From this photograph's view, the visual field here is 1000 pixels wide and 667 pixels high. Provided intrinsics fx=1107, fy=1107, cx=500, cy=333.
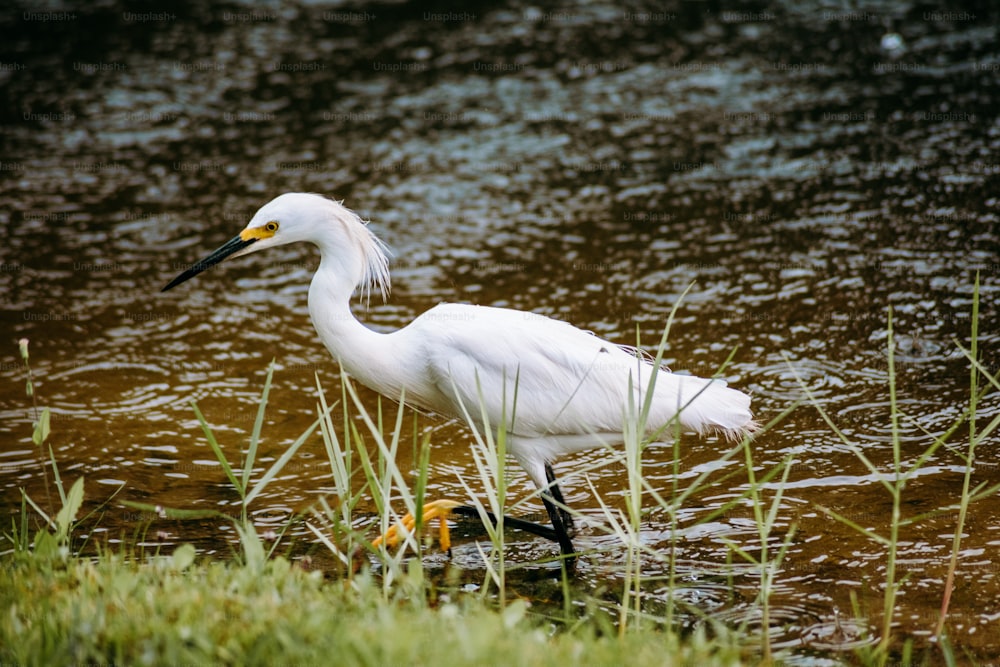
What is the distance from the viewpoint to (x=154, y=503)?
525cm

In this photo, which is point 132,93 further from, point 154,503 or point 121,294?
point 154,503

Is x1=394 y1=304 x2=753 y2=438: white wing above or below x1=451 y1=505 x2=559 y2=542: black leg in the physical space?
above

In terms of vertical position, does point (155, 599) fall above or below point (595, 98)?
below

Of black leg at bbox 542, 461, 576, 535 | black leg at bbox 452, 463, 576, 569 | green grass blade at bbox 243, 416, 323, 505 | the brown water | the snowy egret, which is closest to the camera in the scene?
green grass blade at bbox 243, 416, 323, 505

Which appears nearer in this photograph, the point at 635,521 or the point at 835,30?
the point at 635,521

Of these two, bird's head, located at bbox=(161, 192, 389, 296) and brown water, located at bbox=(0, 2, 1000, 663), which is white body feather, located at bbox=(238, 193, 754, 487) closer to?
bird's head, located at bbox=(161, 192, 389, 296)

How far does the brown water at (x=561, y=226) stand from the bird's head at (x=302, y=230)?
89 centimetres

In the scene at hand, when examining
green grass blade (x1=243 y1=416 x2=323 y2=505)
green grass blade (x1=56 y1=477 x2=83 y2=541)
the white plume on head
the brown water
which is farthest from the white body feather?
green grass blade (x1=56 y1=477 x2=83 y2=541)

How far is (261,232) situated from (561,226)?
3.74m

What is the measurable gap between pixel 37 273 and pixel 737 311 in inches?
190

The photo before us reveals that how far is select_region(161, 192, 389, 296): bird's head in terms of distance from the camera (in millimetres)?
4805

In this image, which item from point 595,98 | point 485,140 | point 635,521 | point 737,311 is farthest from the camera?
point 595,98

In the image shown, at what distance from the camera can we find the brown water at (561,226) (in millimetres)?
5207

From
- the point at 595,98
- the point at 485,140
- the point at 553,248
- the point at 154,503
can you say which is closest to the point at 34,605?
the point at 154,503
